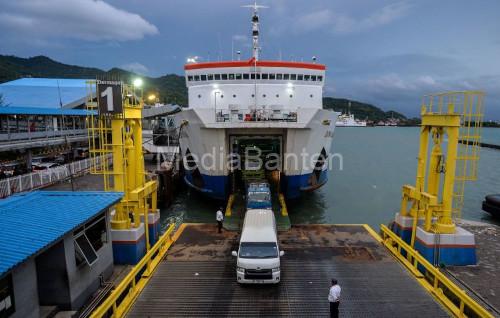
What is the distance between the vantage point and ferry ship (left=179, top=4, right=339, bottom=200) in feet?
57.5

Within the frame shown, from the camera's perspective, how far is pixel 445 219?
1076 cm

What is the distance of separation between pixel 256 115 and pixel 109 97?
379 inches

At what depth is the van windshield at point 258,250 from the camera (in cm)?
894

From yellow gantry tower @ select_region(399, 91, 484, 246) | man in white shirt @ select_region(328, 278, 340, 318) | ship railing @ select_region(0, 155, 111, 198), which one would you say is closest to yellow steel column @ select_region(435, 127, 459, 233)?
yellow gantry tower @ select_region(399, 91, 484, 246)

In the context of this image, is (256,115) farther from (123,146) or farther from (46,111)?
(46,111)

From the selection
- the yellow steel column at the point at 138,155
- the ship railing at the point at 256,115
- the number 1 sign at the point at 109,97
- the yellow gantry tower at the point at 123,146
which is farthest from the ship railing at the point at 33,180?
the ship railing at the point at 256,115

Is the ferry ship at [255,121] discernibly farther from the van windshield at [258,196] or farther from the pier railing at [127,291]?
the pier railing at [127,291]

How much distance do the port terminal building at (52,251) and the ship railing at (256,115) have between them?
9.44 meters

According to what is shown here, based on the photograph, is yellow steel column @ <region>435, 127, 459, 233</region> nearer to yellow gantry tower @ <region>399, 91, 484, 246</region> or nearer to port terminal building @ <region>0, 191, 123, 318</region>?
yellow gantry tower @ <region>399, 91, 484, 246</region>

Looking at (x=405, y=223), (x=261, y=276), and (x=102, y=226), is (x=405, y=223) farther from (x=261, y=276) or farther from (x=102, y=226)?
(x=102, y=226)

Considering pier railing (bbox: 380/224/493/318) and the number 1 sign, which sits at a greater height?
the number 1 sign

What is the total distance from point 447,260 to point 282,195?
9.80 metres

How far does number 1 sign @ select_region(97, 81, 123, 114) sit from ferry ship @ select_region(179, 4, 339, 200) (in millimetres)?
6861

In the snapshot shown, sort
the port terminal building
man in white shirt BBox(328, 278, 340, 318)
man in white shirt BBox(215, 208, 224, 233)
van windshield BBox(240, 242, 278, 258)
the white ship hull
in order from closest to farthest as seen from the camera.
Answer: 1. the port terminal building
2. man in white shirt BBox(328, 278, 340, 318)
3. van windshield BBox(240, 242, 278, 258)
4. man in white shirt BBox(215, 208, 224, 233)
5. the white ship hull
